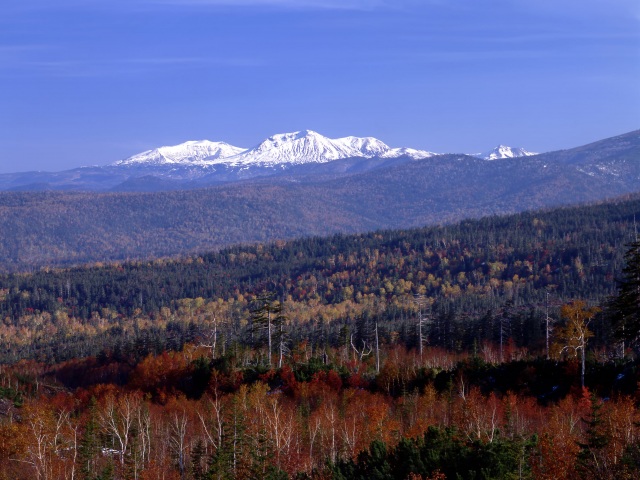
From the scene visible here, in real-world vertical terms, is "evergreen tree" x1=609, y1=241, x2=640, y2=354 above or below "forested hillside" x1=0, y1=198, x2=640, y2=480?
above

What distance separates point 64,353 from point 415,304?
75.0 m

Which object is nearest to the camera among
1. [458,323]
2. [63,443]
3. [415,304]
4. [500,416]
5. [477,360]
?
[500,416]

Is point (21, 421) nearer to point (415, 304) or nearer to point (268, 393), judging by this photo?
point (268, 393)

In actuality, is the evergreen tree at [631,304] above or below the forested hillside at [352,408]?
above

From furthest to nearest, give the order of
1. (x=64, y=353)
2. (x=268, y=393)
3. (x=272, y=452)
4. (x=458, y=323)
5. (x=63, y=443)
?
(x=64, y=353) → (x=458, y=323) → (x=268, y=393) → (x=63, y=443) → (x=272, y=452)

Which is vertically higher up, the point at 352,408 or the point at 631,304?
the point at 631,304

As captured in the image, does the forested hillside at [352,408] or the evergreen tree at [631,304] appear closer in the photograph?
the forested hillside at [352,408]

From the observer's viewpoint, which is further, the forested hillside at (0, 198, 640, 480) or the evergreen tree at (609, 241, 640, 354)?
the evergreen tree at (609, 241, 640, 354)

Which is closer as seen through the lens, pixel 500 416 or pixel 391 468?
pixel 391 468

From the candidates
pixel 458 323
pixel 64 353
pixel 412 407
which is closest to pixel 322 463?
pixel 412 407

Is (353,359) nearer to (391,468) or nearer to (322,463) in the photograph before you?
(322,463)

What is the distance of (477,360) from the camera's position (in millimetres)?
70938

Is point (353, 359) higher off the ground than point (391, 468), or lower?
lower

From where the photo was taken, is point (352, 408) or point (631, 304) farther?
point (352, 408)
